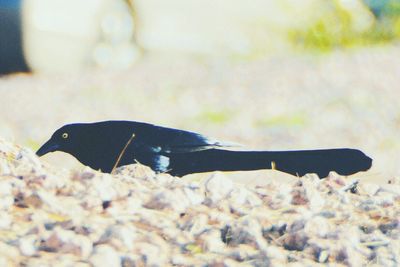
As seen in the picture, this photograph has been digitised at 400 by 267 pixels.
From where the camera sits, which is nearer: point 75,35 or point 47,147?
point 47,147

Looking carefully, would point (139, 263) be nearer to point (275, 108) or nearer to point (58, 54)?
A: point (275, 108)

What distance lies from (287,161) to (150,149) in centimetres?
61

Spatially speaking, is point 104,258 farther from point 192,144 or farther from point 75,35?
point 75,35

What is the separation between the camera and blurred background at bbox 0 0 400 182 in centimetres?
1443

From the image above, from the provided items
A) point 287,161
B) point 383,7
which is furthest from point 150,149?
point 383,7

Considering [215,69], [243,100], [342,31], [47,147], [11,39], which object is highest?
[342,31]

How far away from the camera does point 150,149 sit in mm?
5488

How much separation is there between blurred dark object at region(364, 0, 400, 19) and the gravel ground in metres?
17.3

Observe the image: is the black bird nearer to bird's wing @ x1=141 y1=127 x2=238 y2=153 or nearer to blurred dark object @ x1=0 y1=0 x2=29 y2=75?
bird's wing @ x1=141 y1=127 x2=238 y2=153

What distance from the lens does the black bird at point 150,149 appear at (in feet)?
17.9

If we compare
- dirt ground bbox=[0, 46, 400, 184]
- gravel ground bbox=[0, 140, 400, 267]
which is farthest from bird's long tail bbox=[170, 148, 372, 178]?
dirt ground bbox=[0, 46, 400, 184]

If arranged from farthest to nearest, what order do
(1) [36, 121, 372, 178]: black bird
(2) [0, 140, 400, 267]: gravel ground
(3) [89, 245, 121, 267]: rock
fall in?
(1) [36, 121, 372, 178]: black bird
(2) [0, 140, 400, 267]: gravel ground
(3) [89, 245, 121, 267]: rock

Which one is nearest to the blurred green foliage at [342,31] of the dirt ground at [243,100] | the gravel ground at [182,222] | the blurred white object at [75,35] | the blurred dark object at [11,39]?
the dirt ground at [243,100]

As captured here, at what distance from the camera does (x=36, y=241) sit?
379 cm
